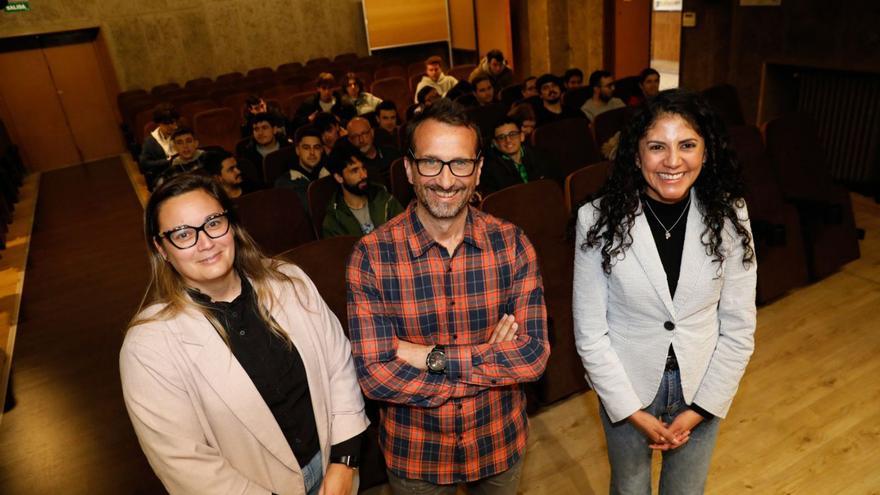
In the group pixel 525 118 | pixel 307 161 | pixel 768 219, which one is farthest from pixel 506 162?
pixel 768 219

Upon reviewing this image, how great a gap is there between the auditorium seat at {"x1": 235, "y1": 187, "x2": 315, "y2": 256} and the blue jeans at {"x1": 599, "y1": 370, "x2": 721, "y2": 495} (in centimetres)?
218

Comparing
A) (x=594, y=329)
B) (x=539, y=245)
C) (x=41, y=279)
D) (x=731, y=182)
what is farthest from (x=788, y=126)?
(x=41, y=279)

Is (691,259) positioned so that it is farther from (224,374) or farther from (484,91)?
(484,91)

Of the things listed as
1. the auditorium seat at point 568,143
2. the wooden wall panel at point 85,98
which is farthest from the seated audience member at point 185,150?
the wooden wall panel at point 85,98

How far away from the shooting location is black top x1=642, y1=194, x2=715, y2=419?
147 cm

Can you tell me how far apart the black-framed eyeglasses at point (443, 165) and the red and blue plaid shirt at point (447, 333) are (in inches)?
6.0

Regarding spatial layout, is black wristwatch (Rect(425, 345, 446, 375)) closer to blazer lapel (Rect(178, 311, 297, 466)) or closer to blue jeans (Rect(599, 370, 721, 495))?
blazer lapel (Rect(178, 311, 297, 466))

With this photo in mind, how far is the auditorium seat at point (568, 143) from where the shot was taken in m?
A: 4.24

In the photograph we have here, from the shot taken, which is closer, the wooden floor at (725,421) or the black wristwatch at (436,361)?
the black wristwatch at (436,361)

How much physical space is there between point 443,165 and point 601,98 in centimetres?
472

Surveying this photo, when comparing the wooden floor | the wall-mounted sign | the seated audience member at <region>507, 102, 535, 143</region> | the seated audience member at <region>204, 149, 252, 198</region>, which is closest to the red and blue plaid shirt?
the wooden floor

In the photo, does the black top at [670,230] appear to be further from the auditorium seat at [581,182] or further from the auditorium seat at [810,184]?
the auditorium seat at [810,184]

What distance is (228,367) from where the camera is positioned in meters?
1.34

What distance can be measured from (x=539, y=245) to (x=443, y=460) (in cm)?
145
